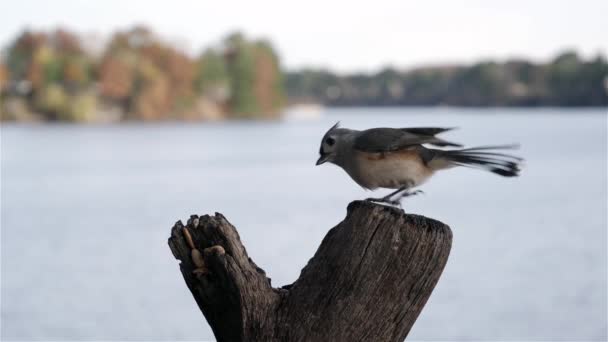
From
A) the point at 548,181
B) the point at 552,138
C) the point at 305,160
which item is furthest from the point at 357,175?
the point at 552,138

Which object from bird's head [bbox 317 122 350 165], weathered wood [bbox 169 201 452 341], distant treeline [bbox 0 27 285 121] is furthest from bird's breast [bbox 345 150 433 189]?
distant treeline [bbox 0 27 285 121]

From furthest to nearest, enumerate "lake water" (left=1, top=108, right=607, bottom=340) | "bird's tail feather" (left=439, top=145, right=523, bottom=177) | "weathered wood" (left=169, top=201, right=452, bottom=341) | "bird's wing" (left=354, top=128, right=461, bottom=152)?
"lake water" (left=1, top=108, right=607, bottom=340), "bird's wing" (left=354, top=128, right=461, bottom=152), "bird's tail feather" (left=439, top=145, right=523, bottom=177), "weathered wood" (left=169, top=201, right=452, bottom=341)

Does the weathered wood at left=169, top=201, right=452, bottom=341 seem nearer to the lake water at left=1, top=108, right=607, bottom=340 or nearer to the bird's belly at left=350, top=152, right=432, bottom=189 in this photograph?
the bird's belly at left=350, top=152, right=432, bottom=189

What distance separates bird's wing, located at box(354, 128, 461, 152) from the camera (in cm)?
432

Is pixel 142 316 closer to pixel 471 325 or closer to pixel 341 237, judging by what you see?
pixel 471 325

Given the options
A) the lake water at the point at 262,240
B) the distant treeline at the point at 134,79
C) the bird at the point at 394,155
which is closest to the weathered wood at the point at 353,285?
the bird at the point at 394,155

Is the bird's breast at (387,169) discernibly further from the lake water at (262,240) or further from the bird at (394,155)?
the lake water at (262,240)

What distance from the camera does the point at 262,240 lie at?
19.2 m

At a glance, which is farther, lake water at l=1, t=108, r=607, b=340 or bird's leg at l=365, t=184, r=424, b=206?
lake water at l=1, t=108, r=607, b=340

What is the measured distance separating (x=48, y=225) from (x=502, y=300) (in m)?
12.8

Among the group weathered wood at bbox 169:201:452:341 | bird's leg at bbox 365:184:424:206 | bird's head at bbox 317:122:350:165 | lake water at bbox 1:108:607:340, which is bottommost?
lake water at bbox 1:108:607:340

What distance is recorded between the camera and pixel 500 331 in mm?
12383

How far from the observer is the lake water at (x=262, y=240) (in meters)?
12.8

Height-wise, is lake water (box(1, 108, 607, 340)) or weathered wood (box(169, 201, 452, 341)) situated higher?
weathered wood (box(169, 201, 452, 341))
